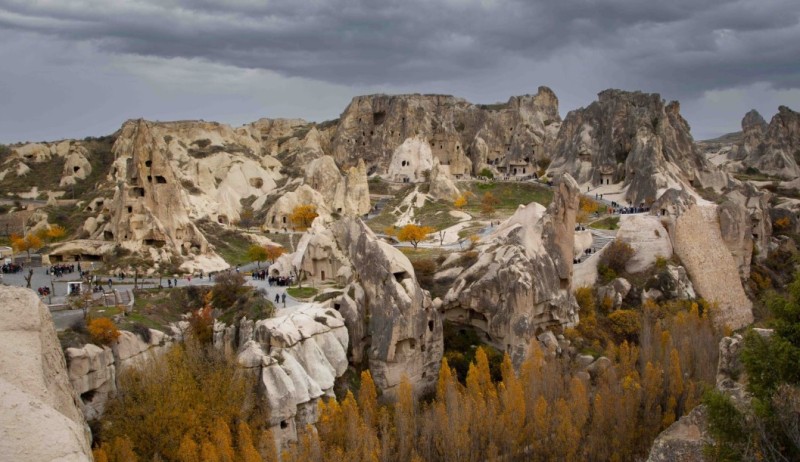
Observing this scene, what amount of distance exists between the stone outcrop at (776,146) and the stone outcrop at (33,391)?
82.4 metres

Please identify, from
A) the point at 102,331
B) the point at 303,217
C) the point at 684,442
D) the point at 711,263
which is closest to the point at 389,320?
the point at 102,331

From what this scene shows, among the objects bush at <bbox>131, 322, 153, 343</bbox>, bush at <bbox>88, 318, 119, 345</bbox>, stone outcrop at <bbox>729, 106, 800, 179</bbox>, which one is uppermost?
stone outcrop at <bbox>729, 106, 800, 179</bbox>

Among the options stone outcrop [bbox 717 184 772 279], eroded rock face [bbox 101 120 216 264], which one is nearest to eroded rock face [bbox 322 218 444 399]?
eroded rock face [bbox 101 120 216 264]

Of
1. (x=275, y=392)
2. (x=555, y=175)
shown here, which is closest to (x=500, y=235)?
(x=275, y=392)

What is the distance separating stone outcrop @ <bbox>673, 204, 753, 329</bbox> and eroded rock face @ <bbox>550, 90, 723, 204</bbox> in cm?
1794

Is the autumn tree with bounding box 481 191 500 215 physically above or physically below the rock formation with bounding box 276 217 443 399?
above

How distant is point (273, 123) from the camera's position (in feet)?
347

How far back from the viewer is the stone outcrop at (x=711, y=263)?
39.0m

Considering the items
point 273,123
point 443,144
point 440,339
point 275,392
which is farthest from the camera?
point 273,123

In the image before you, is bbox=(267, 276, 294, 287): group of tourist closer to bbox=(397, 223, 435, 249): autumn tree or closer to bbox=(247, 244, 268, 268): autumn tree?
bbox=(247, 244, 268, 268): autumn tree

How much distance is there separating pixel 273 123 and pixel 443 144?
32.8 meters

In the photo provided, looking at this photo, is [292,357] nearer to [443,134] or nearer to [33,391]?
[33,391]

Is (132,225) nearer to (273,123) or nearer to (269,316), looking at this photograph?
(269,316)

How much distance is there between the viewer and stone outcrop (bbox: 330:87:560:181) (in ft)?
268
